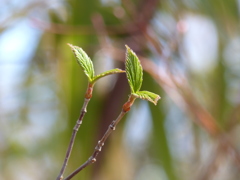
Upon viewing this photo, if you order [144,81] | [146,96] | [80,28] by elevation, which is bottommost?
[144,81]

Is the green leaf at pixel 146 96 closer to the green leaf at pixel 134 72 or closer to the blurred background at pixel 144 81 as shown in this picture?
the green leaf at pixel 134 72

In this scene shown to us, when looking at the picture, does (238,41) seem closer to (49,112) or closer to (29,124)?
(49,112)

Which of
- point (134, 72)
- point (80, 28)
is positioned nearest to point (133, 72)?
point (134, 72)

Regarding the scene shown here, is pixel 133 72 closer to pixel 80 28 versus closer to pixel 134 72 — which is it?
pixel 134 72

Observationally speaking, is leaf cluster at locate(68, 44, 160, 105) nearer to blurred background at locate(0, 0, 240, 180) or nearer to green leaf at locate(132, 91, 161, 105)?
green leaf at locate(132, 91, 161, 105)

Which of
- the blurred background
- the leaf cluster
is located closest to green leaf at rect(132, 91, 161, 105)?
the leaf cluster

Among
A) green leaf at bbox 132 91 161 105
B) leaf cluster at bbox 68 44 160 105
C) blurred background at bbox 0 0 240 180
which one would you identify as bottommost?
blurred background at bbox 0 0 240 180

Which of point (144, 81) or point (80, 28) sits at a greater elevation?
point (80, 28)

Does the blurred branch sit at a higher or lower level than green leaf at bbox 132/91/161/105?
lower

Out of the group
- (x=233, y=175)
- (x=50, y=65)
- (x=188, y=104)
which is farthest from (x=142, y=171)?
(x=188, y=104)
